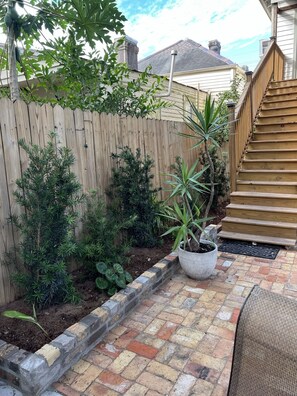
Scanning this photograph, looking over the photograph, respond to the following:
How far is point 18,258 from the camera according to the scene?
2.42 metres

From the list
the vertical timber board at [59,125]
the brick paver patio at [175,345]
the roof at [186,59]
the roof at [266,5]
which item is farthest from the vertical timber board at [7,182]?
the roof at [186,59]

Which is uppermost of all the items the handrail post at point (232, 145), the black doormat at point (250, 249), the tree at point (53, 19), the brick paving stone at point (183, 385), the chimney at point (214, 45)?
the chimney at point (214, 45)

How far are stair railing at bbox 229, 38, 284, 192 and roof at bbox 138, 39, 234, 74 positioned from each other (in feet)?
22.3

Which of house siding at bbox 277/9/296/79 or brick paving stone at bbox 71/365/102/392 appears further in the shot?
house siding at bbox 277/9/296/79

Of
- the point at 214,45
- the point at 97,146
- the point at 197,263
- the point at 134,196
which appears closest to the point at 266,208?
the point at 197,263

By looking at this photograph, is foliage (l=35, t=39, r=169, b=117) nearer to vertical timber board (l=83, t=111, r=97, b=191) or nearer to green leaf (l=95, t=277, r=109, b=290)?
vertical timber board (l=83, t=111, r=97, b=191)

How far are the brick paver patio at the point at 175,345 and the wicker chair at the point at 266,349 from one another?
678mm

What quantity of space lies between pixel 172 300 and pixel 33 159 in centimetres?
170

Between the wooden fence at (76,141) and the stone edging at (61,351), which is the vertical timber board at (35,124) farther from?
the stone edging at (61,351)

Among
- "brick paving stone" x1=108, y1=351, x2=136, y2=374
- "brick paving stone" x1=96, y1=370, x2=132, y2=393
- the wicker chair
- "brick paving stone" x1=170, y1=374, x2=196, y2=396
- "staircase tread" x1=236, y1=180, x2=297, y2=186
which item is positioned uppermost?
"staircase tread" x1=236, y1=180, x2=297, y2=186

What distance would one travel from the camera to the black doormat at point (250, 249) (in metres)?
3.71

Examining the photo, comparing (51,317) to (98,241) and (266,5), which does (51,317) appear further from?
(266,5)

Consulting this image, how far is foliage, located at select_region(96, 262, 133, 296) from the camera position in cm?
257

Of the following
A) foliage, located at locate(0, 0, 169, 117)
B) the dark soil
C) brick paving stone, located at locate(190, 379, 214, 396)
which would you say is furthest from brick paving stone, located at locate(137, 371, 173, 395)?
foliage, located at locate(0, 0, 169, 117)
